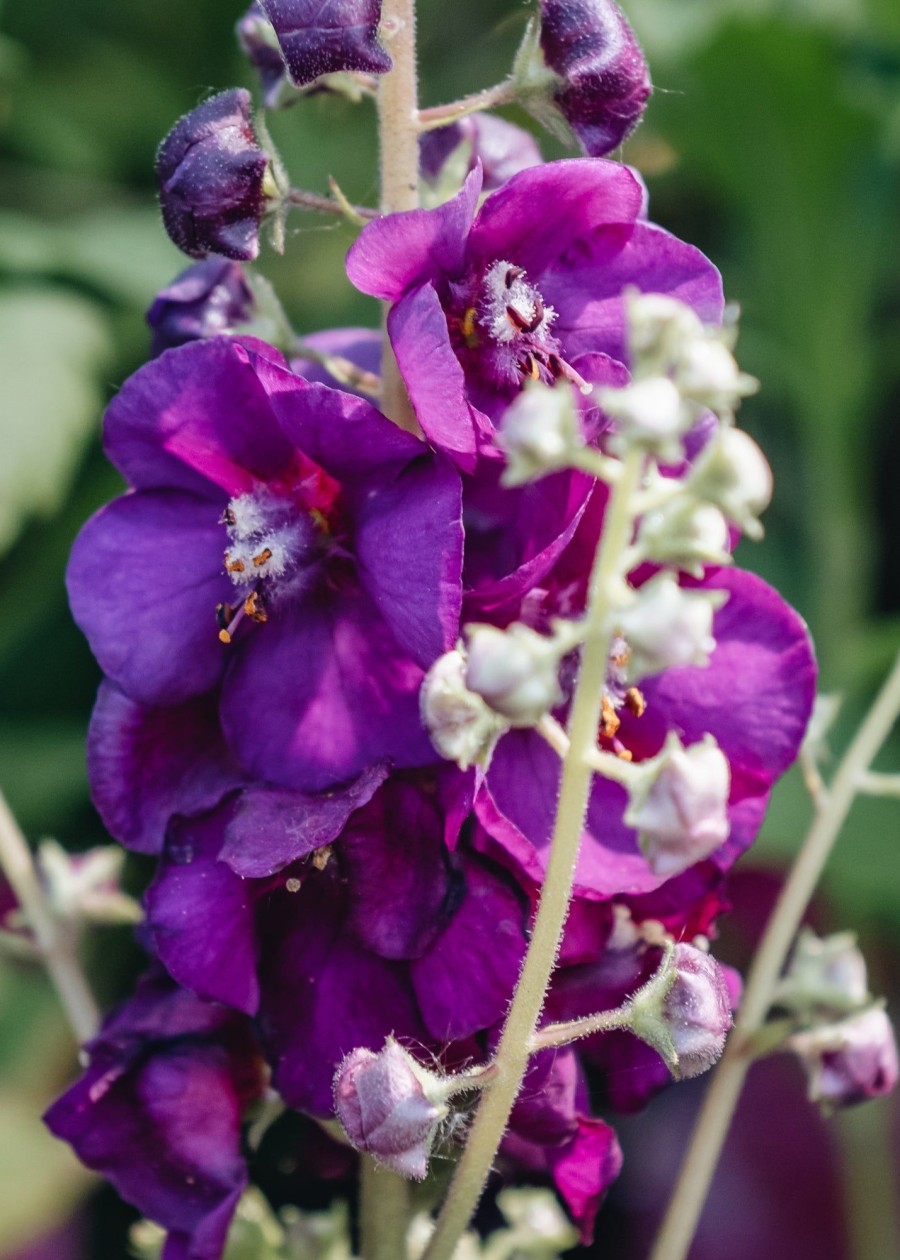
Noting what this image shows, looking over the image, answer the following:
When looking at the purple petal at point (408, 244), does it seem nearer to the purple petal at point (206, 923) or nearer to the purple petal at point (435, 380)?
the purple petal at point (435, 380)

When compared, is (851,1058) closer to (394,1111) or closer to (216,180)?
(394,1111)

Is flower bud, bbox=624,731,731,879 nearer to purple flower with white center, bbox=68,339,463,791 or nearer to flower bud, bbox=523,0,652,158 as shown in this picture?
purple flower with white center, bbox=68,339,463,791

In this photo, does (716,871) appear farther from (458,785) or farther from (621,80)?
(621,80)

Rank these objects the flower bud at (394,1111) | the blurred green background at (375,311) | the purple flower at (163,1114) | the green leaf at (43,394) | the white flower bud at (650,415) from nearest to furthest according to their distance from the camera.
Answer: the white flower bud at (650,415)
the flower bud at (394,1111)
the purple flower at (163,1114)
the green leaf at (43,394)
the blurred green background at (375,311)

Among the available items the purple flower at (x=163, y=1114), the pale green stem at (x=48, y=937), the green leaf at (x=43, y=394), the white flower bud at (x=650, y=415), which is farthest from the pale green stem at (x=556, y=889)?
the green leaf at (x=43, y=394)

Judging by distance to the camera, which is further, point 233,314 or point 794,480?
point 794,480

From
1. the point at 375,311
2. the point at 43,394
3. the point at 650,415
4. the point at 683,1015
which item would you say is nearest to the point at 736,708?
the point at 683,1015

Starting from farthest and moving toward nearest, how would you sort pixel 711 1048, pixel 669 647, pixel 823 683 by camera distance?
pixel 823 683 → pixel 711 1048 → pixel 669 647

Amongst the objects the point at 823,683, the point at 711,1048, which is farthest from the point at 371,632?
the point at 823,683
